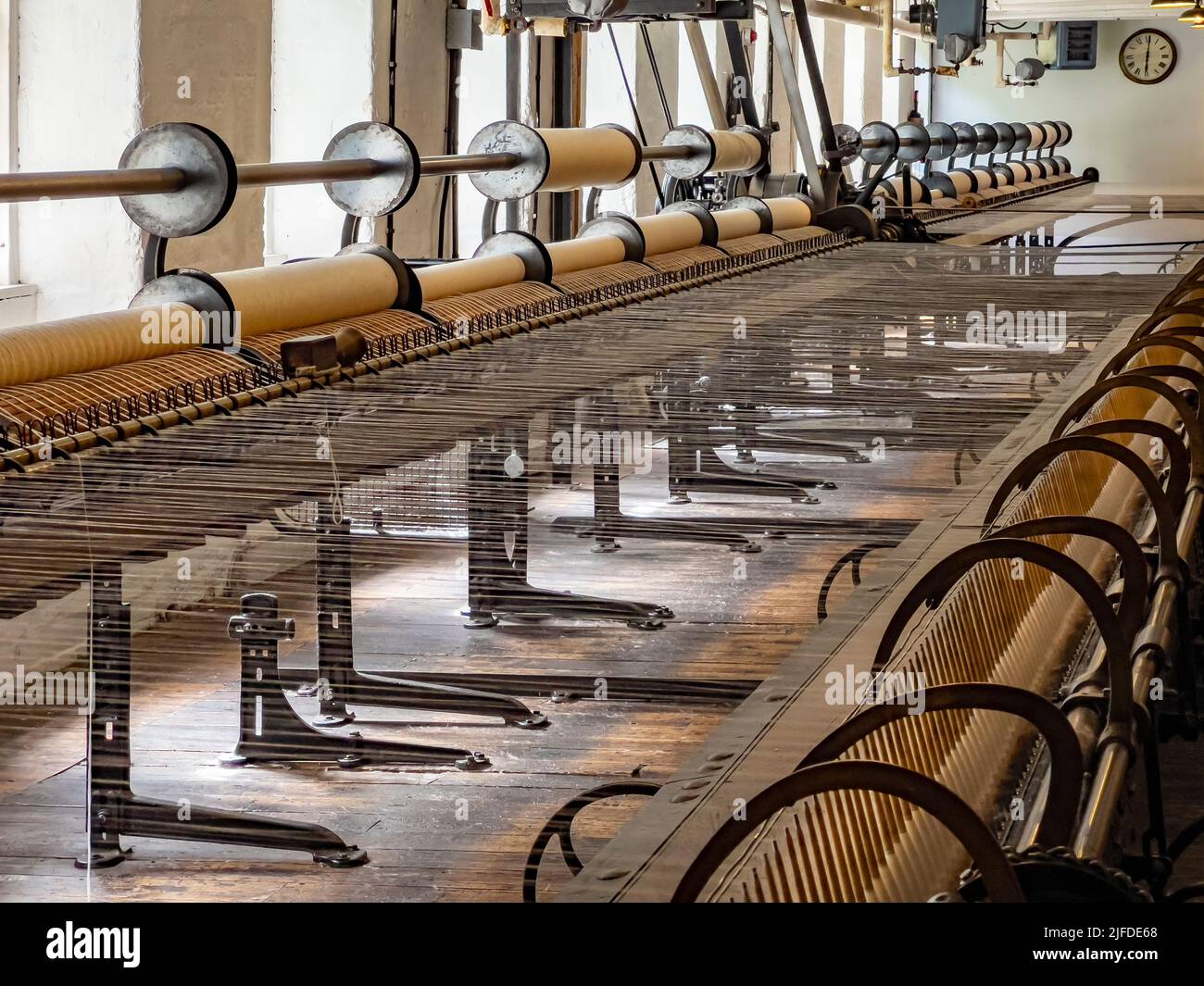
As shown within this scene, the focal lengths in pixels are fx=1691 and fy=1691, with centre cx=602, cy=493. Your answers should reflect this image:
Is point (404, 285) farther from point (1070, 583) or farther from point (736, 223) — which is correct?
point (736, 223)

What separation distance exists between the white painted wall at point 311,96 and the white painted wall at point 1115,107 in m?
14.2

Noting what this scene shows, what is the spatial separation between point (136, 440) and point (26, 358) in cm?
24

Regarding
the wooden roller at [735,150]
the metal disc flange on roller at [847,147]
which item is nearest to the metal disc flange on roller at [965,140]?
the metal disc flange on roller at [847,147]

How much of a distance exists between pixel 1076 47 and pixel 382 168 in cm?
1612

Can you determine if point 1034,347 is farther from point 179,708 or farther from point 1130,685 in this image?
point 179,708

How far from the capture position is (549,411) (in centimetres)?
240

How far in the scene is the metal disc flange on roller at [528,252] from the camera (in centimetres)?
361

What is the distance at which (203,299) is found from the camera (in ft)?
8.38

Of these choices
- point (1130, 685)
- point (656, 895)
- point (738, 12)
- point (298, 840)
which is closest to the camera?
point (656, 895)

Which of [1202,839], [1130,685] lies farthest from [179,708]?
[1130,685]

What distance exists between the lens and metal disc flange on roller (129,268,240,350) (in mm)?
2520

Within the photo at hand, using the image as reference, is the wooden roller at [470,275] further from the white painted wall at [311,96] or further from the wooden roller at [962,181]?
the wooden roller at [962,181]
